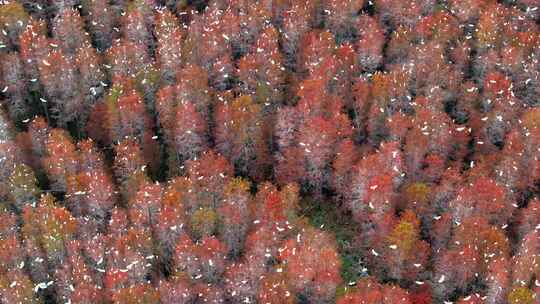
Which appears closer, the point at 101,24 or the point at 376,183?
the point at 376,183

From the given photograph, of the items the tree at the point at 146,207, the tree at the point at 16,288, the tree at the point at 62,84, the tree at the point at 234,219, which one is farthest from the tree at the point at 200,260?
the tree at the point at 62,84

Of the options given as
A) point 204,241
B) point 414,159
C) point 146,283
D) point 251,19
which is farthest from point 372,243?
point 251,19

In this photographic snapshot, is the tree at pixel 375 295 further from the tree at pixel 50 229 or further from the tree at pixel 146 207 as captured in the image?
the tree at pixel 50 229

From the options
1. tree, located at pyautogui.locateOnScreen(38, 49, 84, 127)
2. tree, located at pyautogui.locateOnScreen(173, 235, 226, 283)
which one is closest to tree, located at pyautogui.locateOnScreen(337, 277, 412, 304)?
tree, located at pyautogui.locateOnScreen(173, 235, 226, 283)

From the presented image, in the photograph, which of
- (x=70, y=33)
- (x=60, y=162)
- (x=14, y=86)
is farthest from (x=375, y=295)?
(x=70, y=33)

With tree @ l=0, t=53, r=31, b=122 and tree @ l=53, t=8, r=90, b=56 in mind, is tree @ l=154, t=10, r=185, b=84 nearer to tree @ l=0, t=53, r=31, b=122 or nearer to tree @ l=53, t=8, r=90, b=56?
tree @ l=53, t=8, r=90, b=56

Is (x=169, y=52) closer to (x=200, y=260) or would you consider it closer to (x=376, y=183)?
(x=200, y=260)

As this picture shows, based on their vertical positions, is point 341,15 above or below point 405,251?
above

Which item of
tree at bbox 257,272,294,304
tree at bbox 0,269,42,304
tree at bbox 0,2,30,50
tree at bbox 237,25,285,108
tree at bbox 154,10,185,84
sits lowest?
tree at bbox 257,272,294,304

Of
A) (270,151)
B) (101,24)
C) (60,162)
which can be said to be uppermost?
(101,24)
